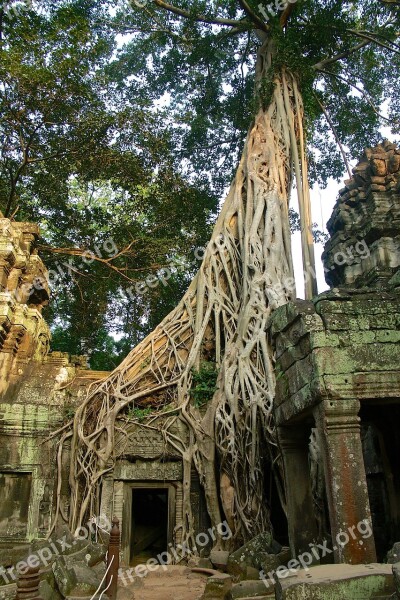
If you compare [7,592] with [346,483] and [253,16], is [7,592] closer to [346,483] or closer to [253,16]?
[346,483]

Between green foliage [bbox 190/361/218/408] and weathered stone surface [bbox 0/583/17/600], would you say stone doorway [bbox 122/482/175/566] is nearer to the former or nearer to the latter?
green foliage [bbox 190/361/218/408]

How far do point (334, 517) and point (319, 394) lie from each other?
76 centimetres

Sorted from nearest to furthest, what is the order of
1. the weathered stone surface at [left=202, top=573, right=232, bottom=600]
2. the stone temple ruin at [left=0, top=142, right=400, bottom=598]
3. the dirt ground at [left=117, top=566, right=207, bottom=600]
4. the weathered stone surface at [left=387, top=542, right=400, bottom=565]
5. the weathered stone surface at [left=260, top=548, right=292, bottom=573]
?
the weathered stone surface at [left=387, top=542, right=400, bottom=565] < the stone temple ruin at [left=0, top=142, right=400, bottom=598] < the weathered stone surface at [left=202, top=573, right=232, bottom=600] < the weathered stone surface at [left=260, top=548, right=292, bottom=573] < the dirt ground at [left=117, top=566, right=207, bottom=600]

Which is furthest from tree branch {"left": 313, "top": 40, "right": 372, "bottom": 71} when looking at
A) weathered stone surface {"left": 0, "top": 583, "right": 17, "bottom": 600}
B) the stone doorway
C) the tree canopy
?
weathered stone surface {"left": 0, "top": 583, "right": 17, "bottom": 600}

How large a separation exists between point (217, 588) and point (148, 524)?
168 inches

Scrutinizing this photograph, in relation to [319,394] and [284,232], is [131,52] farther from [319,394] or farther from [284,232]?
[319,394]

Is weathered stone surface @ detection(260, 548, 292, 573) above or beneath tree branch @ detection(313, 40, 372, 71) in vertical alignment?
beneath

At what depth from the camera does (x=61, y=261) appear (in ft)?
37.3

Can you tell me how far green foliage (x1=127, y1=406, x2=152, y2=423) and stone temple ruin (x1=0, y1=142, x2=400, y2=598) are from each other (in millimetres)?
134

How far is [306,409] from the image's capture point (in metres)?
3.67

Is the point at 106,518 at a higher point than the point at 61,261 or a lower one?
lower

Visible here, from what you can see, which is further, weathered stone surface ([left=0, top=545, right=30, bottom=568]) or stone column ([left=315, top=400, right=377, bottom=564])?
weathered stone surface ([left=0, top=545, right=30, bottom=568])

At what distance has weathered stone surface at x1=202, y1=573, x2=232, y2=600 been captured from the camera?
12.5 ft

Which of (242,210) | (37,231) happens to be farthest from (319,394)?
(37,231)
